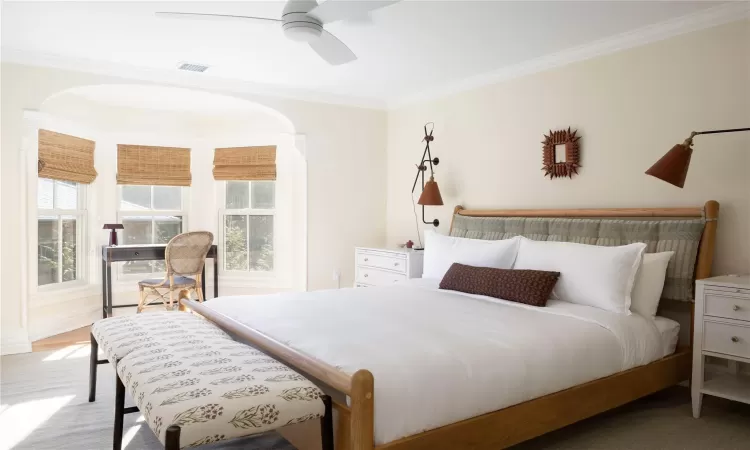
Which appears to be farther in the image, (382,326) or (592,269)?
(592,269)

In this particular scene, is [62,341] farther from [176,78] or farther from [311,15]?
[311,15]

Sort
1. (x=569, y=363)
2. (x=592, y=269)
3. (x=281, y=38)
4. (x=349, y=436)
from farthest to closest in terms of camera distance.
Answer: (x=281, y=38) < (x=592, y=269) < (x=569, y=363) < (x=349, y=436)

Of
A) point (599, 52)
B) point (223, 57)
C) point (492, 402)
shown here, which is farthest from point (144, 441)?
point (599, 52)

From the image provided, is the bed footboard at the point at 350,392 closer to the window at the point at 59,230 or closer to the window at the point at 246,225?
the window at the point at 59,230

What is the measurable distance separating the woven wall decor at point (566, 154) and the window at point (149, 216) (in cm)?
382

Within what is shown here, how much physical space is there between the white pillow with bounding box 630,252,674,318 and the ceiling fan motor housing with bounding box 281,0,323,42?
84.0 inches

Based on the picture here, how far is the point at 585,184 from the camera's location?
12.3ft

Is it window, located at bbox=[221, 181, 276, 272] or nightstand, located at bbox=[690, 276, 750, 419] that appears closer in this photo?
nightstand, located at bbox=[690, 276, 750, 419]

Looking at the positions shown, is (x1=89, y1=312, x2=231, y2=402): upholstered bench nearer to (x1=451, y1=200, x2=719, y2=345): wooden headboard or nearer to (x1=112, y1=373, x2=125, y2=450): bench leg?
(x1=112, y1=373, x2=125, y2=450): bench leg

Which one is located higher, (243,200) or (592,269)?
(243,200)

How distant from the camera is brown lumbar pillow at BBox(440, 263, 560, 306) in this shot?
2.99m

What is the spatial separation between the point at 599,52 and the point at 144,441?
3.54 m

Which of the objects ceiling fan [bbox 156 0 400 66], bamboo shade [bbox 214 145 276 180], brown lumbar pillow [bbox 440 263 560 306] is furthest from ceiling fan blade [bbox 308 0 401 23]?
bamboo shade [bbox 214 145 276 180]

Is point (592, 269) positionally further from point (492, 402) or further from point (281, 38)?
point (281, 38)
